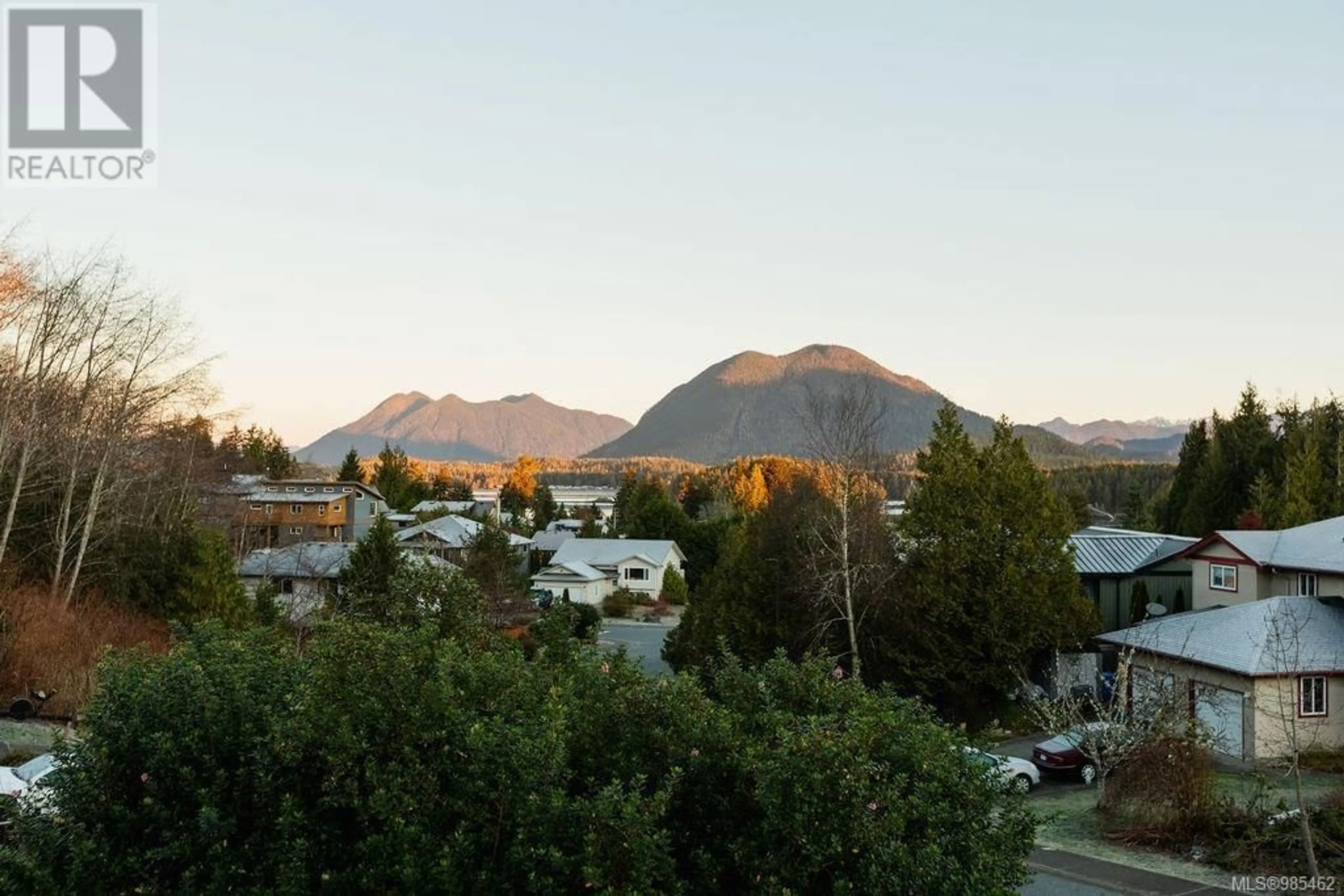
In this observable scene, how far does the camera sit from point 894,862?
23.3ft

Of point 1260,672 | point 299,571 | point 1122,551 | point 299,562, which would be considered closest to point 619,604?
point 299,571

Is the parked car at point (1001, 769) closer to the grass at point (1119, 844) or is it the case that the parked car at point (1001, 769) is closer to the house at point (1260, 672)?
the grass at point (1119, 844)

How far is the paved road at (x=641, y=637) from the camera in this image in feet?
132

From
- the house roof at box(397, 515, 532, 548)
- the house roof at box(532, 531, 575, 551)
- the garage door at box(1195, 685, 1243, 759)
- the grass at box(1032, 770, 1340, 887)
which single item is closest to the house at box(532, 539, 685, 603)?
the house roof at box(397, 515, 532, 548)

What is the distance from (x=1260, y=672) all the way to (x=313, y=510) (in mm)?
65539

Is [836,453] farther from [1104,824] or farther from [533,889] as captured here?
[533,889]

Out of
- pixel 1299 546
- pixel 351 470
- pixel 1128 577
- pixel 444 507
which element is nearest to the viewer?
pixel 1299 546

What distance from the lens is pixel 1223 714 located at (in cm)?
2395

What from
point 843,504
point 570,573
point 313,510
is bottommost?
point 570,573

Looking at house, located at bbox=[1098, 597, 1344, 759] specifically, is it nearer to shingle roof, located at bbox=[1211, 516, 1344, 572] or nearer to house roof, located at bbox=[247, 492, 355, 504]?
shingle roof, located at bbox=[1211, 516, 1344, 572]

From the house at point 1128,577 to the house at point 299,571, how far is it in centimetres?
2705

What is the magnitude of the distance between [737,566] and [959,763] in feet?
70.8

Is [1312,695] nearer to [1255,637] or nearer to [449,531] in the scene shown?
[1255,637]

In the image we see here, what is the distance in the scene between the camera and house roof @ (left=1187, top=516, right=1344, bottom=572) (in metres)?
27.8
